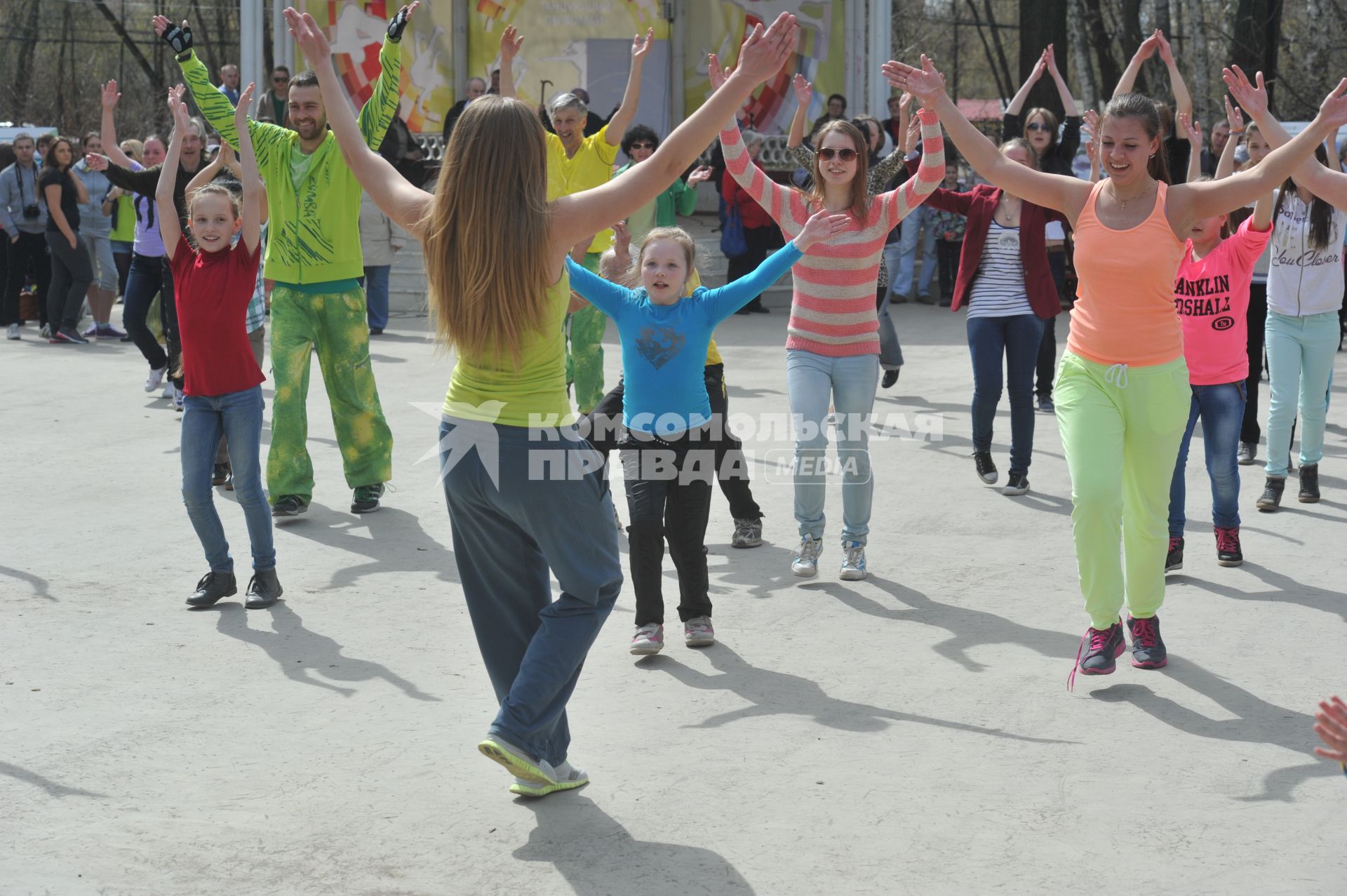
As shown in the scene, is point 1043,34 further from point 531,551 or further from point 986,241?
point 531,551

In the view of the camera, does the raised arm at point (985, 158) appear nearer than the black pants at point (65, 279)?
Yes

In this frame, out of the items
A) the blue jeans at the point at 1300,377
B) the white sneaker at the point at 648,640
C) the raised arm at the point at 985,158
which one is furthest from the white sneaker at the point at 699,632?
the blue jeans at the point at 1300,377

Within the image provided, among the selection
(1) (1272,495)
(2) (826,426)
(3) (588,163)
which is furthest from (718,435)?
(1) (1272,495)

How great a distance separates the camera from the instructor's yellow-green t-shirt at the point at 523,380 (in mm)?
3955

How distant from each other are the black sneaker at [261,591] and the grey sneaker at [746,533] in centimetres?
223

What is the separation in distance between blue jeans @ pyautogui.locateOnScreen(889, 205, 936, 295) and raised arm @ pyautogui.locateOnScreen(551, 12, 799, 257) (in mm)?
13671

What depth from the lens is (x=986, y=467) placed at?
8688mm

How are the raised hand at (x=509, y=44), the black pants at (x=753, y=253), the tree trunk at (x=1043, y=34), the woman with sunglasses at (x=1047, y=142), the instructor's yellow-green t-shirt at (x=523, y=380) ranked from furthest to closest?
the tree trunk at (x=1043, y=34), the black pants at (x=753, y=253), the woman with sunglasses at (x=1047, y=142), the raised hand at (x=509, y=44), the instructor's yellow-green t-shirt at (x=523, y=380)

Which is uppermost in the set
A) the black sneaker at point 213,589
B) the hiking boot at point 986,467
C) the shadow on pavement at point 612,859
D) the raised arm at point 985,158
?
the raised arm at point 985,158

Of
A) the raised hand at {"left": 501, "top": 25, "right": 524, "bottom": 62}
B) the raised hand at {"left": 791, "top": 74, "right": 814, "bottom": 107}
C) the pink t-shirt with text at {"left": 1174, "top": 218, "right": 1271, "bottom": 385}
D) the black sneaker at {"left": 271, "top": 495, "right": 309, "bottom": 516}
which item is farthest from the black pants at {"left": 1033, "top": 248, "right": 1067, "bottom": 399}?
the black sneaker at {"left": 271, "top": 495, "right": 309, "bottom": 516}

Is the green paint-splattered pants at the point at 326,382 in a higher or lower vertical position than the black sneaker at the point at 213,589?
higher

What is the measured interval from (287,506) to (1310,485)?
5.48 m

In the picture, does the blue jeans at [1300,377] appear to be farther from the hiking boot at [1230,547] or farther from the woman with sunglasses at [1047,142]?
the woman with sunglasses at [1047,142]

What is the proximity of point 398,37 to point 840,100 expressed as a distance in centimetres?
1174
